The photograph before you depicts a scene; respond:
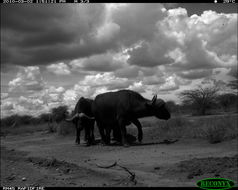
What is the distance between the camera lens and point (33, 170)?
9172 mm

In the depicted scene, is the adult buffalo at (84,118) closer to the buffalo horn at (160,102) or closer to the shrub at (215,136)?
the buffalo horn at (160,102)

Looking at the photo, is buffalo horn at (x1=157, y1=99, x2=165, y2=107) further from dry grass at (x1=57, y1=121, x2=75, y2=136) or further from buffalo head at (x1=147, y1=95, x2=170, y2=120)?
dry grass at (x1=57, y1=121, x2=75, y2=136)

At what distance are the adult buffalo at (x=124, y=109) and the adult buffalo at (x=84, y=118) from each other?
843 mm

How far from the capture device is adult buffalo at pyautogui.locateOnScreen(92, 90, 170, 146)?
13477mm

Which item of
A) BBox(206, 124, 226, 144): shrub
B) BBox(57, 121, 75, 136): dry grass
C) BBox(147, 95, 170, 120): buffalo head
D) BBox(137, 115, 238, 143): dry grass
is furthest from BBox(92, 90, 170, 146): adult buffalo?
BBox(57, 121, 75, 136): dry grass

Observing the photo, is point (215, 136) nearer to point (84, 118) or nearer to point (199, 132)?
point (199, 132)

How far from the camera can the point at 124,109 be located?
44.6 feet

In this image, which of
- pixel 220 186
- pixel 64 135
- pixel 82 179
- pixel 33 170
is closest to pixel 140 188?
pixel 82 179

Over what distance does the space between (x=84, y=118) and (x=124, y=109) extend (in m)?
2.51

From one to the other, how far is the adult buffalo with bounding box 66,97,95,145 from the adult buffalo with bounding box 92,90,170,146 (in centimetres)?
84

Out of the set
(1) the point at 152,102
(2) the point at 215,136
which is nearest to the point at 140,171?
(1) the point at 152,102

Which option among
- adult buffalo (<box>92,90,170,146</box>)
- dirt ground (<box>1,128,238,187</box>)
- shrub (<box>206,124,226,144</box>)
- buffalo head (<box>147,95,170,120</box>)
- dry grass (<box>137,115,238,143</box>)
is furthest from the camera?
adult buffalo (<box>92,90,170,146</box>)

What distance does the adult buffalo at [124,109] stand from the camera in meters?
13.5

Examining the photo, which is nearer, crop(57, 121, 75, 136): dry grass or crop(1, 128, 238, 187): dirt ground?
crop(1, 128, 238, 187): dirt ground
